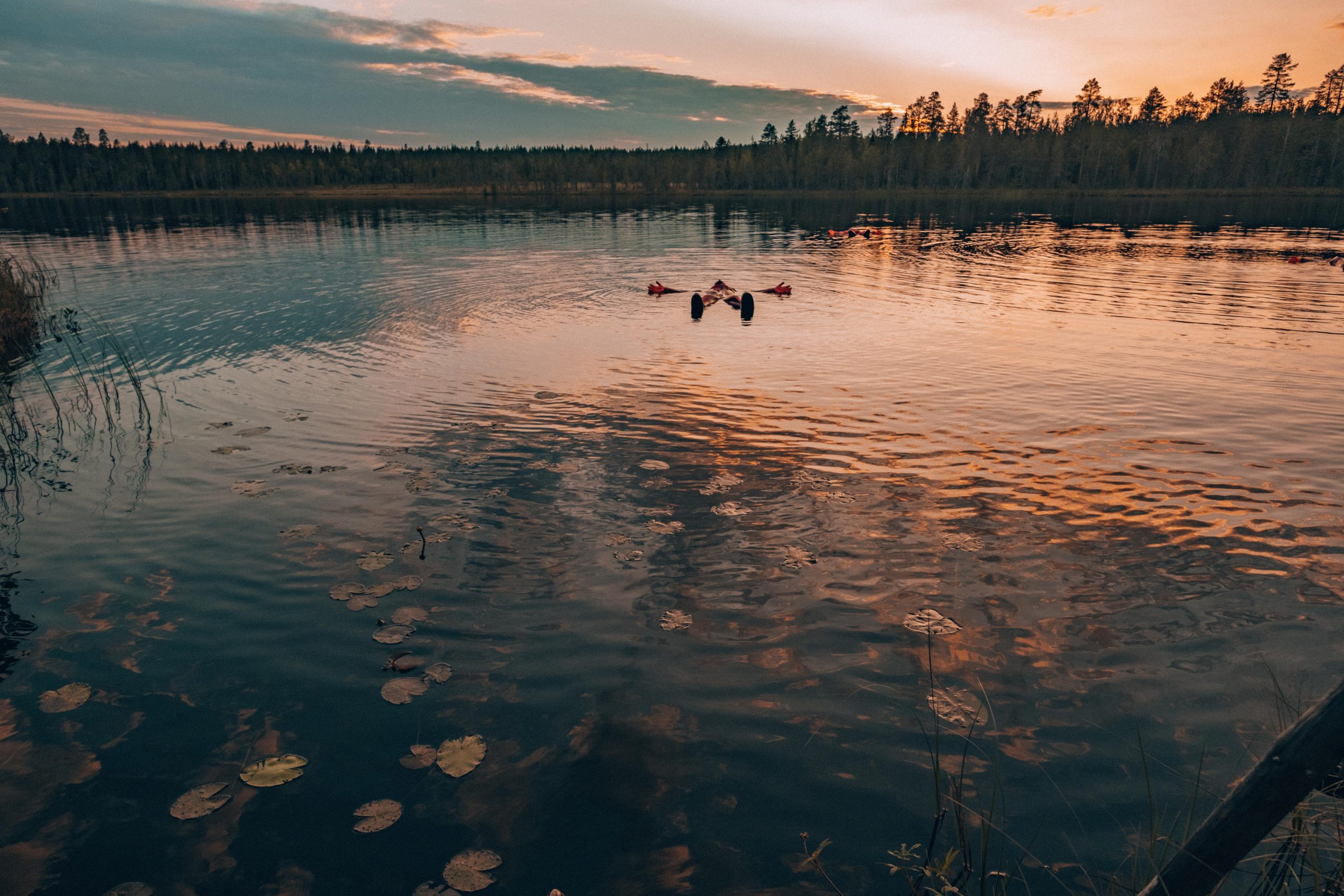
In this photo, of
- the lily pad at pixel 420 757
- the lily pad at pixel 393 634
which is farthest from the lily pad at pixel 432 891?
the lily pad at pixel 393 634

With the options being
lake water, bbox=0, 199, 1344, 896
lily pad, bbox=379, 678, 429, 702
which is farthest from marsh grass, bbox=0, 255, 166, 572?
lily pad, bbox=379, 678, 429, 702

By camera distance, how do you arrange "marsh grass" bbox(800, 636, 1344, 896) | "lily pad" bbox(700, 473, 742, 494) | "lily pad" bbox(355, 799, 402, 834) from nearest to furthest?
"marsh grass" bbox(800, 636, 1344, 896)
"lily pad" bbox(355, 799, 402, 834)
"lily pad" bbox(700, 473, 742, 494)

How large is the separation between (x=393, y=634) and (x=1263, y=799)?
6.74m

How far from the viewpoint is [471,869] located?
4297 millimetres

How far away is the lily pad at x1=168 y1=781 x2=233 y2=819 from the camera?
471cm

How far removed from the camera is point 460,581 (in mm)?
7590

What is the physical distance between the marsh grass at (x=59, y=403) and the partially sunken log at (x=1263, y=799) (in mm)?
11681

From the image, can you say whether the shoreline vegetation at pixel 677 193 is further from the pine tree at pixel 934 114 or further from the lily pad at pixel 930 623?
the lily pad at pixel 930 623

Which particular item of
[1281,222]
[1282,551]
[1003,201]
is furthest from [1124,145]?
[1282,551]

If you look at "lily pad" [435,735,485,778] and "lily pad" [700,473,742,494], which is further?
Answer: "lily pad" [700,473,742,494]

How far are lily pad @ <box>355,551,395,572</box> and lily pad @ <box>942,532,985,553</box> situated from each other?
7007mm

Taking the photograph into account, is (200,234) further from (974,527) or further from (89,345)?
(974,527)

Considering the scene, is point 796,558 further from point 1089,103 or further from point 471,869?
point 1089,103

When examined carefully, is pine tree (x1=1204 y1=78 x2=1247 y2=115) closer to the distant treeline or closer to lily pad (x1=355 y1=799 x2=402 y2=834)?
the distant treeline
